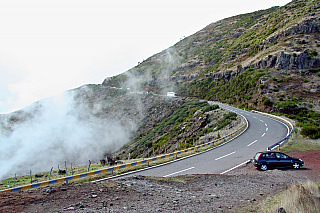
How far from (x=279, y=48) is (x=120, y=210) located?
185ft

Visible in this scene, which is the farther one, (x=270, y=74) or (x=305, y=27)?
(x=305, y=27)

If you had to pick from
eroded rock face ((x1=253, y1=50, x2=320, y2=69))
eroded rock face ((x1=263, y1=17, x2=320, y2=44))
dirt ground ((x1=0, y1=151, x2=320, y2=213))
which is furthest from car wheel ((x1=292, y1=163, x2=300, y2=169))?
eroded rock face ((x1=263, y1=17, x2=320, y2=44))

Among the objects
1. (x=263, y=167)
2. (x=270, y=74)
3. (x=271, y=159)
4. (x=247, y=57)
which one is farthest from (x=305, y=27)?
(x=263, y=167)

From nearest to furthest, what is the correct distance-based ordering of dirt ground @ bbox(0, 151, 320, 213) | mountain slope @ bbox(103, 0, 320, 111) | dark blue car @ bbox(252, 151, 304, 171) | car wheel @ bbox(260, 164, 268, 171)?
dirt ground @ bbox(0, 151, 320, 213), car wheel @ bbox(260, 164, 268, 171), dark blue car @ bbox(252, 151, 304, 171), mountain slope @ bbox(103, 0, 320, 111)

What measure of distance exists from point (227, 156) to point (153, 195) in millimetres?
10885

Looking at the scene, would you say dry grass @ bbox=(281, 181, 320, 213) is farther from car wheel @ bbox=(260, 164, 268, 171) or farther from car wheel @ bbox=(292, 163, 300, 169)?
car wheel @ bbox=(292, 163, 300, 169)

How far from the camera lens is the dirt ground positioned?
626 cm

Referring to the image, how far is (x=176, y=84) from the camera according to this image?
81.5 meters

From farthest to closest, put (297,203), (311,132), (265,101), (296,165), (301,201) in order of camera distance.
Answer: (265,101) → (311,132) → (296,165) → (301,201) → (297,203)

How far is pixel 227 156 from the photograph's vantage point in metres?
17.0

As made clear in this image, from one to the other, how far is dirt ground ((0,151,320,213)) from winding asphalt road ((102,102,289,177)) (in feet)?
7.52

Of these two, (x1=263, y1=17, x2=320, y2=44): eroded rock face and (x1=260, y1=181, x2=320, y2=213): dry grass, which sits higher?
(x1=263, y1=17, x2=320, y2=44): eroded rock face

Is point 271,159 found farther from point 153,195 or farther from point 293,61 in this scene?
point 293,61

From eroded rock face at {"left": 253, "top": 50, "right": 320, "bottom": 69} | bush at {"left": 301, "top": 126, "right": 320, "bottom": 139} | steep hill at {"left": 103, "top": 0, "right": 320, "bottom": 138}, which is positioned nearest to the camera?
bush at {"left": 301, "top": 126, "right": 320, "bottom": 139}
